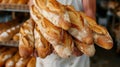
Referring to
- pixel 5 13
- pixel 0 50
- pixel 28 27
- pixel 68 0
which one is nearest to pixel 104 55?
pixel 5 13

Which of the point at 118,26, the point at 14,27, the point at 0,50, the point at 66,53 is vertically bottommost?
the point at 118,26

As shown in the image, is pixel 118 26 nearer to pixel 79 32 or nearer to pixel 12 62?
pixel 12 62

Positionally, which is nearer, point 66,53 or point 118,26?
point 66,53

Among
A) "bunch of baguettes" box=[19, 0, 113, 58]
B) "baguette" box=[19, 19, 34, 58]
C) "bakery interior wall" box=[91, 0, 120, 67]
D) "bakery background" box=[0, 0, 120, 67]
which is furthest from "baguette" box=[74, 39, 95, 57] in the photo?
"bakery interior wall" box=[91, 0, 120, 67]

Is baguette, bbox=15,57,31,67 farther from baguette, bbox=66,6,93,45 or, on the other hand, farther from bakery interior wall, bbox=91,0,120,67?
bakery interior wall, bbox=91,0,120,67

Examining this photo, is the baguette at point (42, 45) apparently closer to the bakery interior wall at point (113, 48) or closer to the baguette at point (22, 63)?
the baguette at point (22, 63)
